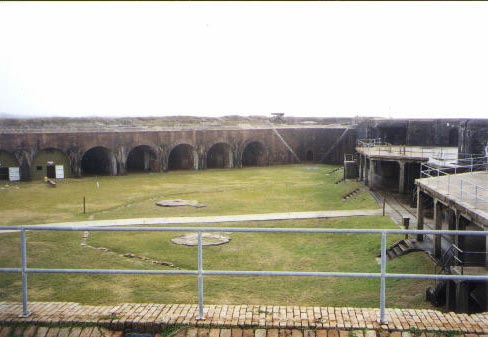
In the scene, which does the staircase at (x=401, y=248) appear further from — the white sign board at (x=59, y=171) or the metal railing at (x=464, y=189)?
the white sign board at (x=59, y=171)

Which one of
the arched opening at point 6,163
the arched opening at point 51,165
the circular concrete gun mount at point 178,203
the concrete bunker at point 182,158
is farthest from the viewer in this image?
the concrete bunker at point 182,158

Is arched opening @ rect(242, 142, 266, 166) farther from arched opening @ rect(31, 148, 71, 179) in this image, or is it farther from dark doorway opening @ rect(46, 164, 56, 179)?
dark doorway opening @ rect(46, 164, 56, 179)

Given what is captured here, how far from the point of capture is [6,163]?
104ft

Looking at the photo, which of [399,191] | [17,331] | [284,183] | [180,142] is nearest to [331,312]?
[17,331]

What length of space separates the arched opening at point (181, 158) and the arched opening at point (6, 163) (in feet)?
39.2

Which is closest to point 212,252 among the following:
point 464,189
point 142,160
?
point 464,189

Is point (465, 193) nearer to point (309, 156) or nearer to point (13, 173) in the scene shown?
point (13, 173)

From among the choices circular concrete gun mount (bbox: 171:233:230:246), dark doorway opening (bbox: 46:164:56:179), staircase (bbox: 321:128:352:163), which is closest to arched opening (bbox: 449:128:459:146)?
staircase (bbox: 321:128:352:163)

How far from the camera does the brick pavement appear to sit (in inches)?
147

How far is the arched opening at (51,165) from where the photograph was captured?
107ft

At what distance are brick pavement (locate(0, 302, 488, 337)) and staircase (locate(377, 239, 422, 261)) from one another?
36.2 ft

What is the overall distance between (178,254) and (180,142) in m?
23.3

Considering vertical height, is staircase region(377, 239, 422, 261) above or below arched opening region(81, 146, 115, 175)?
below

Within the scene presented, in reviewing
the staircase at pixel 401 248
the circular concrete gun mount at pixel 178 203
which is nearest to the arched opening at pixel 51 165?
the circular concrete gun mount at pixel 178 203
